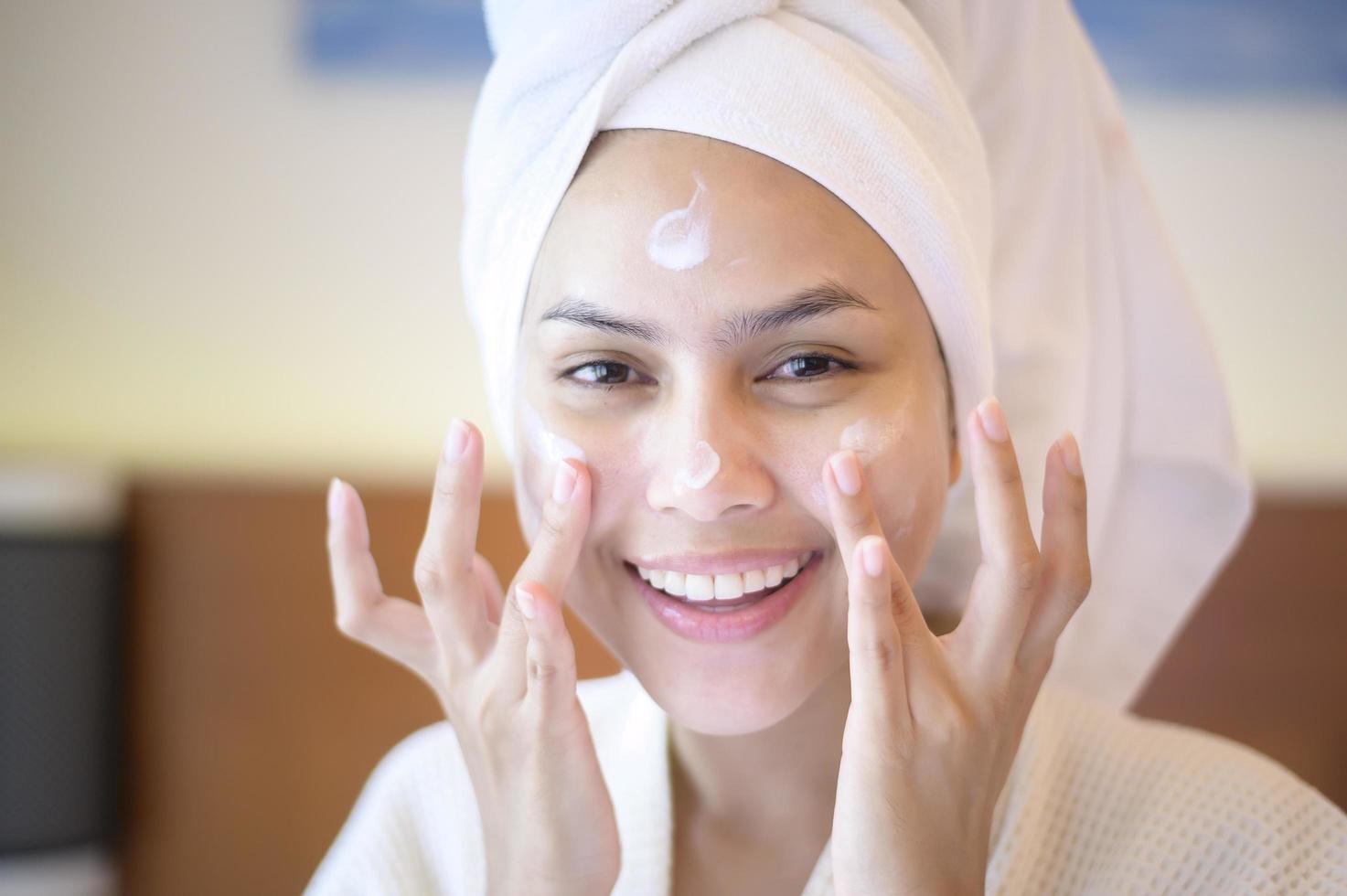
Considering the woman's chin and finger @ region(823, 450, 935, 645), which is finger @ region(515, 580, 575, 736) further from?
finger @ region(823, 450, 935, 645)

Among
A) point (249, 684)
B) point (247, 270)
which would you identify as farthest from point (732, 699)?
point (247, 270)

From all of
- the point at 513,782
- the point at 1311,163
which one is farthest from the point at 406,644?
the point at 1311,163

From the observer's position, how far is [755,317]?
0.81m

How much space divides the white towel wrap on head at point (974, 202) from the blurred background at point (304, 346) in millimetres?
526

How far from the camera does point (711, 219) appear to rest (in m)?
0.82

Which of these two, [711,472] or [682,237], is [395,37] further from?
[711,472]

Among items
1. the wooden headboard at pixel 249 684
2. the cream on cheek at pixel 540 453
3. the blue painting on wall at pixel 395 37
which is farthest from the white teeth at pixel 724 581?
the blue painting on wall at pixel 395 37

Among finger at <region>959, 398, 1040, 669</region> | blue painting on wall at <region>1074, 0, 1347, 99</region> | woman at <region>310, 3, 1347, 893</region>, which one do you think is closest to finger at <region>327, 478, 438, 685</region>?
woman at <region>310, 3, 1347, 893</region>

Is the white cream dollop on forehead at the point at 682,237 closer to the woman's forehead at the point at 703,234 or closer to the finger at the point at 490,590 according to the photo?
the woman's forehead at the point at 703,234

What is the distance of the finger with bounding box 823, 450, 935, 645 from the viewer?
29.6 inches

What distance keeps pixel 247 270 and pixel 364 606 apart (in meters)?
0.90

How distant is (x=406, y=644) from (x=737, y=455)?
1.10ft

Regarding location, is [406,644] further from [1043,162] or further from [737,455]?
[1043,162]

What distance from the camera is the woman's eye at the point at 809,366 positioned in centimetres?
84
